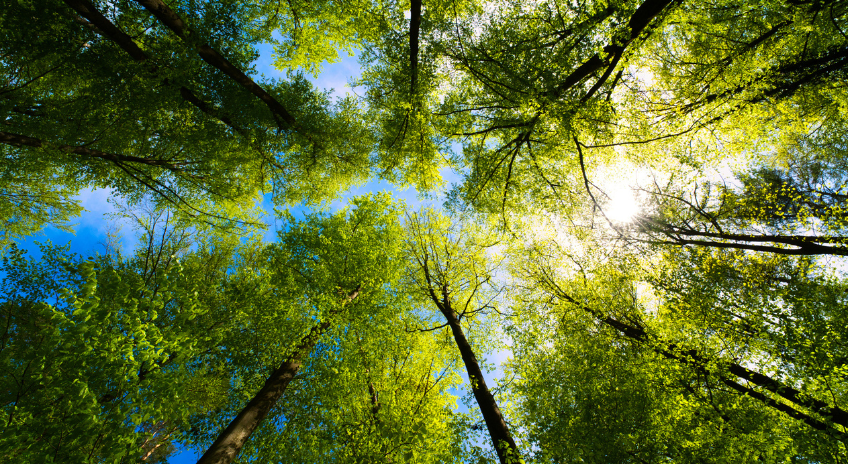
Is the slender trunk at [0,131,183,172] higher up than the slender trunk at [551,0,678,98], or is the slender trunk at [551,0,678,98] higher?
the slender trunk at [0,131,183,172]

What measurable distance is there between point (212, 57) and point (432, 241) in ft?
30.6

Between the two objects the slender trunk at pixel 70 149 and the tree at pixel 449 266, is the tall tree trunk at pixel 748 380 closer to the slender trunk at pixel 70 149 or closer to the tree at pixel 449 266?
the tree at pixel 449 266

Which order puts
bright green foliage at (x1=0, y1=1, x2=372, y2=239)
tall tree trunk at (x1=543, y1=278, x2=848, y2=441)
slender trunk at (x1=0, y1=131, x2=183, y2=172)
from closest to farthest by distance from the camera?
1. tall tree trunk at (x1=543, y1=278, x2=848, y2=441)
2. slender trunk at (x1=0, y1=131, x2=183, y2=172)
3. bright green foliage at (x1=0, y1=1, x2=372, y2=239)

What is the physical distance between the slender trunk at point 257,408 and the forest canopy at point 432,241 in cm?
6

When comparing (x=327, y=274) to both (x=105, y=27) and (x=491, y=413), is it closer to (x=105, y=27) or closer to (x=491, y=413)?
(x=491, y=413)

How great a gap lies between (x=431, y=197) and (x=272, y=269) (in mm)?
5942

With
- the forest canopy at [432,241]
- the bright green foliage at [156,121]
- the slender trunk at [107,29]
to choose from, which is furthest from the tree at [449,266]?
the slender trunk at [107,29]

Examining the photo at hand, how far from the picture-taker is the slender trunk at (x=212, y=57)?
6.73 m

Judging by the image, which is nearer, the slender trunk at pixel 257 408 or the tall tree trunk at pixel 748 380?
the slender trunk at pixel 257 408

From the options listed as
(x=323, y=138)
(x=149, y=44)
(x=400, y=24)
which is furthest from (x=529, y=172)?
(x=149, y=44)

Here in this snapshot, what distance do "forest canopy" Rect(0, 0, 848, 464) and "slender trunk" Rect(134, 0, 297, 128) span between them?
0.09 m

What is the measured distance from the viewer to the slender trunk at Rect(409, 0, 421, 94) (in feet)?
19.0

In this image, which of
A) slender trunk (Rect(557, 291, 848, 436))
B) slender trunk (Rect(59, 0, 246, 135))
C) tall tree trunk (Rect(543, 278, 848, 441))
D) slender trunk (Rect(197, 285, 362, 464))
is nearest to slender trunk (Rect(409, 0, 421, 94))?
slender trunk (Rect(59, 0, 246, 135))

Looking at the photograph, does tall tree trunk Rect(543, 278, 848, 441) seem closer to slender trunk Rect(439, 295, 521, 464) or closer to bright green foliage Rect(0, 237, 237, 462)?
slender trunk Rect(439, 295, 521, 464)
